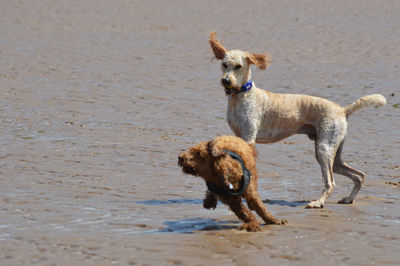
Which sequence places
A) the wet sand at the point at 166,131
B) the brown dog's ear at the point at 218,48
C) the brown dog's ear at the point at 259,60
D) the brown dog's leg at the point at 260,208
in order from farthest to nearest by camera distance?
the brown dog's ear at the point at 218,48, the brown dog's ear at the point at 259,60, the brown dog's leg at the point at 260,208, the wet sand at the point at 166,131

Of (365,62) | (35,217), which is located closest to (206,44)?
(365,62)

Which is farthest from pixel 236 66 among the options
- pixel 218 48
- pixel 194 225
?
pixel 194 225

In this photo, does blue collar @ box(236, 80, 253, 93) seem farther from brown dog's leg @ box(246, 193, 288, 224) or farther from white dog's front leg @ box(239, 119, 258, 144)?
brown dog's leg @ box(246, 193, 288, 224)

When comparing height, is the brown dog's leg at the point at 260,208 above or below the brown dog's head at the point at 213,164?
below

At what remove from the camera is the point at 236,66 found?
855 centimetres

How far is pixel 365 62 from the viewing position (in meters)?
19.0

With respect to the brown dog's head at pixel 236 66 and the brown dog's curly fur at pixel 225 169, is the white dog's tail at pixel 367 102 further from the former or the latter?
the brown dog's curly fur at pixel 225 169

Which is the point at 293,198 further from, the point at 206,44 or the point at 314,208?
the point at 206,44

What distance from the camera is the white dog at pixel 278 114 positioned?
8664mm

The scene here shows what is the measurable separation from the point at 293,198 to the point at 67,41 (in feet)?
46.3

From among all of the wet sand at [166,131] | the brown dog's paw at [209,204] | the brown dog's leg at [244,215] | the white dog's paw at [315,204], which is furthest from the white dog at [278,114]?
the brown dog's leg at [244,215]

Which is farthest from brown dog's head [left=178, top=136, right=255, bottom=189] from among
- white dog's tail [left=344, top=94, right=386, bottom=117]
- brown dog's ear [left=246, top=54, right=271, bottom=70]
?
white dog's tail [left=344, top=94, right=386, bottom=117]

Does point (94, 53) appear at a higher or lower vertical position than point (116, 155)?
higher

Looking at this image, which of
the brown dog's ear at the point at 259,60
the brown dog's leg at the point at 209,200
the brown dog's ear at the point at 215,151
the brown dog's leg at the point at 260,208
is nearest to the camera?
the brown dog's ear at the point at 215,151
